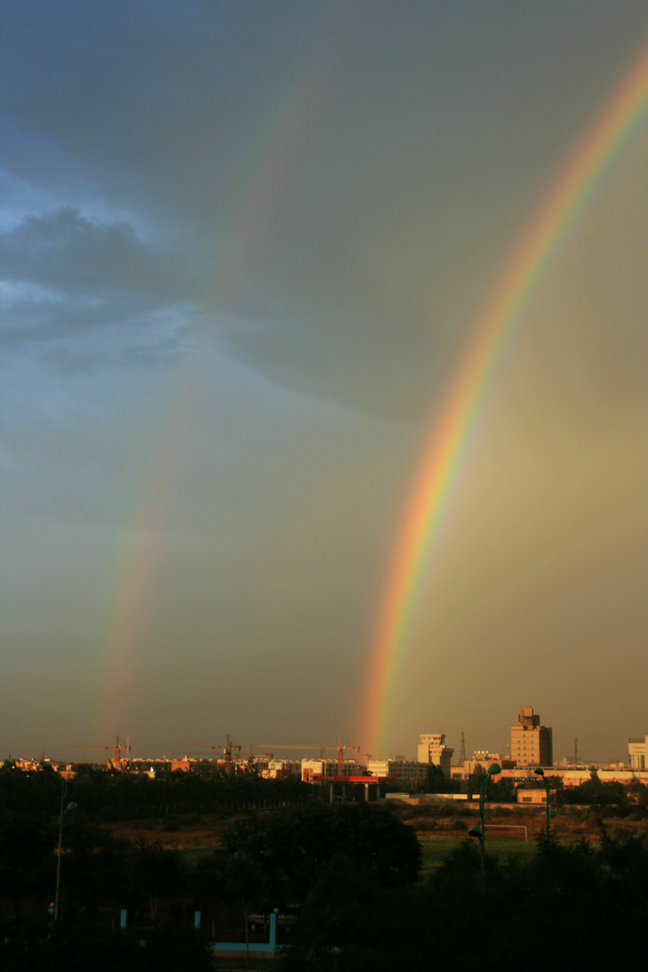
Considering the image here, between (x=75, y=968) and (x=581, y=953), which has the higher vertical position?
(x=581, y=953)

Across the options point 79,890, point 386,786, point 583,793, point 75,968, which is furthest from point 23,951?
point 386,786

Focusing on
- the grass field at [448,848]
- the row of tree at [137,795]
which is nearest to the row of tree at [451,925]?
the grass field at [448,848]

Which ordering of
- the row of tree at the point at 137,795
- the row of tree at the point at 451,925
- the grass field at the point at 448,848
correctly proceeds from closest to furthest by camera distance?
the row of tree at the point at 451,925
the grass field at the point at 448,848
the row of tree at the point at 137,795

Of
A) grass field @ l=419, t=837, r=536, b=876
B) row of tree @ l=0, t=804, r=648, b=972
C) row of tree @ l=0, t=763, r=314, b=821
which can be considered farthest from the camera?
row of tree @ l=0, t=763, r=314, b=821

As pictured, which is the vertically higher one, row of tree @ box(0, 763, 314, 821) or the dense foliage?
the dense foliage

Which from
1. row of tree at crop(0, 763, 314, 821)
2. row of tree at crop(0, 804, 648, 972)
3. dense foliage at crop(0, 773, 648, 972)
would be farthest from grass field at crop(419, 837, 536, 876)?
row of tree at crop(0, 804, 648, 972)

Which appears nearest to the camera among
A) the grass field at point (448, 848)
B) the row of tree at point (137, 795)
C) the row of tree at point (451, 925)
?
the row of tree at point (451, 925)

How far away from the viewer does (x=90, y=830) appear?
37.7 metres

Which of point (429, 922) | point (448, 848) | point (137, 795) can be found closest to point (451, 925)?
point (429, 922)

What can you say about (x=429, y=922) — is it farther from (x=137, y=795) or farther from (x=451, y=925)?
(x=137, y=795)

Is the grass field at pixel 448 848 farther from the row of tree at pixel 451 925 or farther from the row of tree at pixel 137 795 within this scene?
the row of tree at pixel 451 925

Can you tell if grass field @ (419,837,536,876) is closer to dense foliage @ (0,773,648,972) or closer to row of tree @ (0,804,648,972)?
dense foliage @ (0,773,648,972)

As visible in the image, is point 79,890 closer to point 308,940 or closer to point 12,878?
point 12,878

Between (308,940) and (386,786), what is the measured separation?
141 metres
